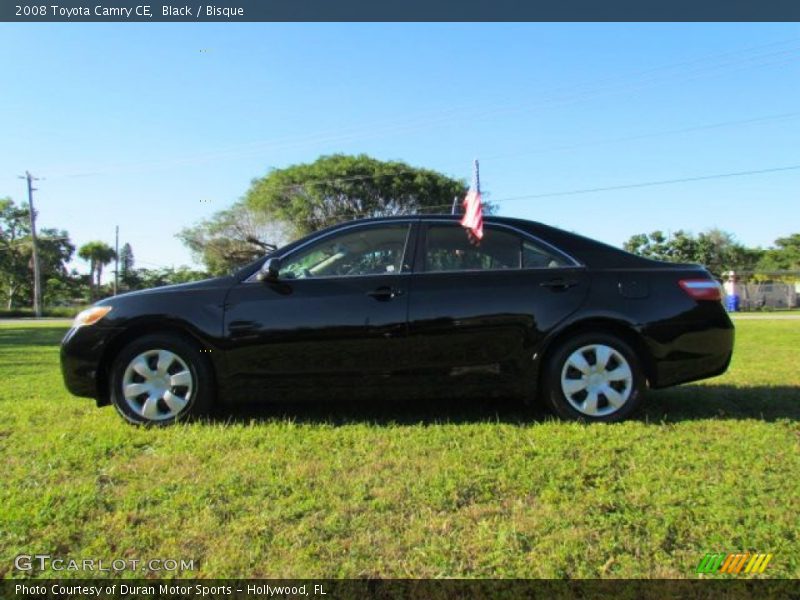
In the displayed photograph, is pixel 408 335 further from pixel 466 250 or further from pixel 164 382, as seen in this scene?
pixel 164 382

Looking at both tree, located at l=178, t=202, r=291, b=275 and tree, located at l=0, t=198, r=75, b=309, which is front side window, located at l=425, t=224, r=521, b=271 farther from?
tree, located at l=0, t=198, r=75, b=309

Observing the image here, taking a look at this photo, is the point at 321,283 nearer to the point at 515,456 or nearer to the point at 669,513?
the point at 515,456

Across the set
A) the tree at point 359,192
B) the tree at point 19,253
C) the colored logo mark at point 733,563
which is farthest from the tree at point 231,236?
the colored logo mark at point 733,563

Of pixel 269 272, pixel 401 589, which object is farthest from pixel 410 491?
pixel 269 272

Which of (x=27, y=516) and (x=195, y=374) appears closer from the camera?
(x=27, y=516)

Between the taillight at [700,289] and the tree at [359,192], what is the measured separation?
36.9 metres

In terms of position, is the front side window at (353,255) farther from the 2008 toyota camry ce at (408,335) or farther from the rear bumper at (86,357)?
the rear bumper at (86,357)

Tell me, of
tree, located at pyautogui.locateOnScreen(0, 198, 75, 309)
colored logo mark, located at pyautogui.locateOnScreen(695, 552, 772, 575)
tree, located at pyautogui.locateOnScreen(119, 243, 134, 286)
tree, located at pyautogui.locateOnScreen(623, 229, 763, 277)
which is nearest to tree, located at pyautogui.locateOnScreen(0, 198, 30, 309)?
tree, located at pyautogui.locateOnScreen(0, 198, 75, 309)

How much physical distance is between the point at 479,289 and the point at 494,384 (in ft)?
2.18

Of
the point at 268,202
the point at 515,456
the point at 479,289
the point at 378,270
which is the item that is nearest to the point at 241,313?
the point at 378,270

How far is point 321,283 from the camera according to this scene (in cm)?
443

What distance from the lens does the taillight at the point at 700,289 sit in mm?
4453

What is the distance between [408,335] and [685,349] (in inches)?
76.3

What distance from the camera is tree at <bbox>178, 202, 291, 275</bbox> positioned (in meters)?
44.3
